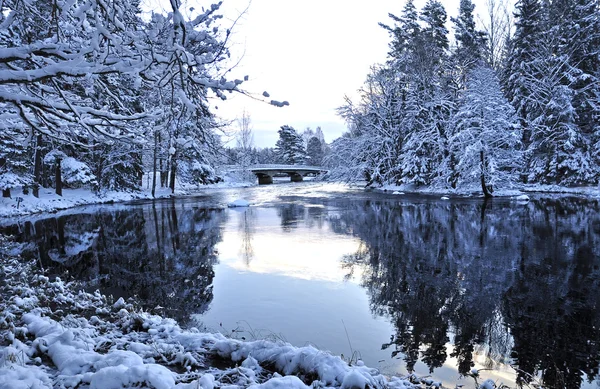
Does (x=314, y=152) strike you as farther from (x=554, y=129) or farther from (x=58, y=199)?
(x=58, y=199)

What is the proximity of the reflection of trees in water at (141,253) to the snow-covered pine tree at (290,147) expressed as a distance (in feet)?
196

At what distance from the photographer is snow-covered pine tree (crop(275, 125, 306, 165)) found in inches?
3088

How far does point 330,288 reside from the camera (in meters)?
7.75

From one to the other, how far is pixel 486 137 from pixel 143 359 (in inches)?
1024

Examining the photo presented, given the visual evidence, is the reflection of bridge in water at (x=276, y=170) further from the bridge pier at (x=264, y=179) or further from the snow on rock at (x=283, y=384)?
the snow on rock at (x=283, y=384)

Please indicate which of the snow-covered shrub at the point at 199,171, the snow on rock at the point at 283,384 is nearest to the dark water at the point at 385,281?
the snow on rock at the point at 283,384

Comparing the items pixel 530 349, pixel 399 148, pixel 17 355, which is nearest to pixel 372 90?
pixel 399 148

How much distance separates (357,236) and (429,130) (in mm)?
21844

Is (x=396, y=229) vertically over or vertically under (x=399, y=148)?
under

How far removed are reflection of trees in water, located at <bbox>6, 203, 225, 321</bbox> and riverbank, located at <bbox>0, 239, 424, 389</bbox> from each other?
175cm

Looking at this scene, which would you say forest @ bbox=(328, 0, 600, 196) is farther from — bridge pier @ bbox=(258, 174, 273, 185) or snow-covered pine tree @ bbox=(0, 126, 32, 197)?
snow-covered pine tree @ bbox=(0, 126, 32, 197)

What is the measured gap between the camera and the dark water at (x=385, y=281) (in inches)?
196

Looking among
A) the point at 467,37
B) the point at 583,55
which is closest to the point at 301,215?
the point at 583,55

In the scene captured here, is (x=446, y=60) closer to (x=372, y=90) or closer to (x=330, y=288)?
(x=372, y=90)
